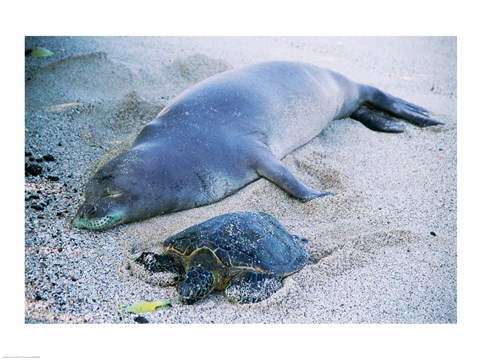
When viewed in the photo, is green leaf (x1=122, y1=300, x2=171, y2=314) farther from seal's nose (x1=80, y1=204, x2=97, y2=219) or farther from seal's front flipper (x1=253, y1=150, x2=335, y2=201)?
seal's front flipper (x1=253, y1=150, x2=335, y2=201)

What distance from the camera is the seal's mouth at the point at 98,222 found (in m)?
3.65

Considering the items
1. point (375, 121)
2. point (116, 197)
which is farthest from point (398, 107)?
point (116, 197)

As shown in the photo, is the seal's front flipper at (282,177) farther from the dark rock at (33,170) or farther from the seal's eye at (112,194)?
the dark rock at (33,170)

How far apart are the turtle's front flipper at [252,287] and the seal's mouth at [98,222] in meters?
0.97

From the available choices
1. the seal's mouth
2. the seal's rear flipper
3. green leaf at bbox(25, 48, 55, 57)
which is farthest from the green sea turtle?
green leaf at bbox(25, 48, 55, 57)

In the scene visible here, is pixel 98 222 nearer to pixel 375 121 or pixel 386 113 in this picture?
pixel 375 121

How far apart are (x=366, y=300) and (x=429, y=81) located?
13.8ft

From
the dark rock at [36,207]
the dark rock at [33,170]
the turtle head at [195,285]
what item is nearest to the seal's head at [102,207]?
the dark rock at [36,207]

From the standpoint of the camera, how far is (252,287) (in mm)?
3041

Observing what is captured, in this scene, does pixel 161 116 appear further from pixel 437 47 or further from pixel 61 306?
pixel 437 47

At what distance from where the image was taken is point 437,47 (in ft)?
24.4

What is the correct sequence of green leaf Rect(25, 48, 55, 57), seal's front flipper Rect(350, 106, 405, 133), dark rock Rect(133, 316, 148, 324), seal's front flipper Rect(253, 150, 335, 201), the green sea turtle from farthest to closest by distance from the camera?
green leaf Rect(25, 48, 55, 57) < seal's front flipper Rect(350, 106, 405, 133) < seal's front flipper Rect(253, 150, 335, 201) < the green sea turtle < dark rock Rect(133, 316, 148, 324)

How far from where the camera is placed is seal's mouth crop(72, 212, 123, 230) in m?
3.65

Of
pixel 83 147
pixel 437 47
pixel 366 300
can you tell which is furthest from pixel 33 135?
pixel 437 47
